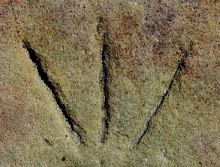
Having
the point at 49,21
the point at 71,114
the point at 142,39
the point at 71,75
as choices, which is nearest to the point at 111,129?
the point at 71,114

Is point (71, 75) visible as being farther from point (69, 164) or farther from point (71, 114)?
point (69, 164)

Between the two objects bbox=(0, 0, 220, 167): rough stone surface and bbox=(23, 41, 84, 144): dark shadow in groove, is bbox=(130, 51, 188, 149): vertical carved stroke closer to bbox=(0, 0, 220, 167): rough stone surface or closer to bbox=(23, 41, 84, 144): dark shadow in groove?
bbox=(0, 0, 220, 167): rough stone surface

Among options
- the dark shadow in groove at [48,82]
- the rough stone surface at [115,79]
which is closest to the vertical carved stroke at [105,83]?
the rough stone surface at [115,79]

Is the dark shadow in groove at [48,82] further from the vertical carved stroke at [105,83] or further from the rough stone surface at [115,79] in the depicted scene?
the vertical carved stroke at [105,83]

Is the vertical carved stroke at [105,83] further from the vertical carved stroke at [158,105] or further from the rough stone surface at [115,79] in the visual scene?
the vertical carved stroke at [158,105]

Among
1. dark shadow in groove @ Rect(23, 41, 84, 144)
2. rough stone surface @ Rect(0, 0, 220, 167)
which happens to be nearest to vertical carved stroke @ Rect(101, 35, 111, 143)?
rough stone surface @ Rect(0, 0, 220, 167)

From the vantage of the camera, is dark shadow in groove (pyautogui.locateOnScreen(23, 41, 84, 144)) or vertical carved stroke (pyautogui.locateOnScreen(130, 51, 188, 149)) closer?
vertical carved stroke (pyautogui.locateOnScreen(130, 51, 188, 149))

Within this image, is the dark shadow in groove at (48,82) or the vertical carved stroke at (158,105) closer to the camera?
the vertical carved stroke at (158,105)

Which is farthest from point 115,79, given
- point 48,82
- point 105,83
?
point 48,82

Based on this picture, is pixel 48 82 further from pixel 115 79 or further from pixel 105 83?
pixel 115 79
